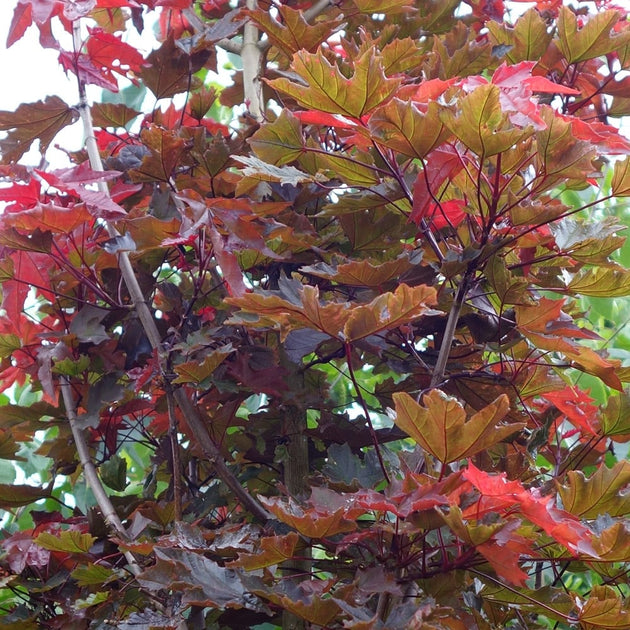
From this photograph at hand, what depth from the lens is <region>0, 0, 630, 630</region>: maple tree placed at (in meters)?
0.74

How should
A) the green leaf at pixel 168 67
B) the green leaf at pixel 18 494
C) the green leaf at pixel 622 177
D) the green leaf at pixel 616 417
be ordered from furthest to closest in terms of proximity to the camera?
the green leaf at pixel 168 67 → the green leaf at pixel 18 494 → the green leaf at pixel 616 417 → the green leaf at pixel 622 177

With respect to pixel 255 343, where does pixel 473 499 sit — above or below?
below

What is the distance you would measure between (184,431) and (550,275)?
0.51 meters

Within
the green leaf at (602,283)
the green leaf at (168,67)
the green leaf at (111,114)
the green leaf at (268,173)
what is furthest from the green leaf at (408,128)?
the green leaf at (111,114)

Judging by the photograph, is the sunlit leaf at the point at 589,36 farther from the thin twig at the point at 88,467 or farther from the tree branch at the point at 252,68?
the thin twig at the point at 88,467

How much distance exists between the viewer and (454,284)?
0.91 meters

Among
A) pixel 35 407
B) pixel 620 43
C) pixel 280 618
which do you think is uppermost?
pixel 620 43

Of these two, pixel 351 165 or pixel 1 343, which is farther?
pixel 1 343

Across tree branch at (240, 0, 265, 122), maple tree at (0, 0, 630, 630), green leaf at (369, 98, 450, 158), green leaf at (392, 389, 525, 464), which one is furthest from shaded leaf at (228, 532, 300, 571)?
tree branch at (240, 0, 265, 122)

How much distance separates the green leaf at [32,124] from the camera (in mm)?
1130

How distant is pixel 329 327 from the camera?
2.63ft

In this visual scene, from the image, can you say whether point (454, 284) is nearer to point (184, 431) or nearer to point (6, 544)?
point (184, 431)

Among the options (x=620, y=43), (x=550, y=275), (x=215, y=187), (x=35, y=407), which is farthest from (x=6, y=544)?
(x=620, y=43)

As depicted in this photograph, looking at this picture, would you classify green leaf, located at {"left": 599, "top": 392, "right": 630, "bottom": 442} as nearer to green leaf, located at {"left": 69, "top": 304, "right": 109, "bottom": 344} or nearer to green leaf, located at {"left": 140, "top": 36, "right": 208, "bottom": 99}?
green leaf, located at {"left": 69, "top": 304, "right": 109, "bottom": 344}
